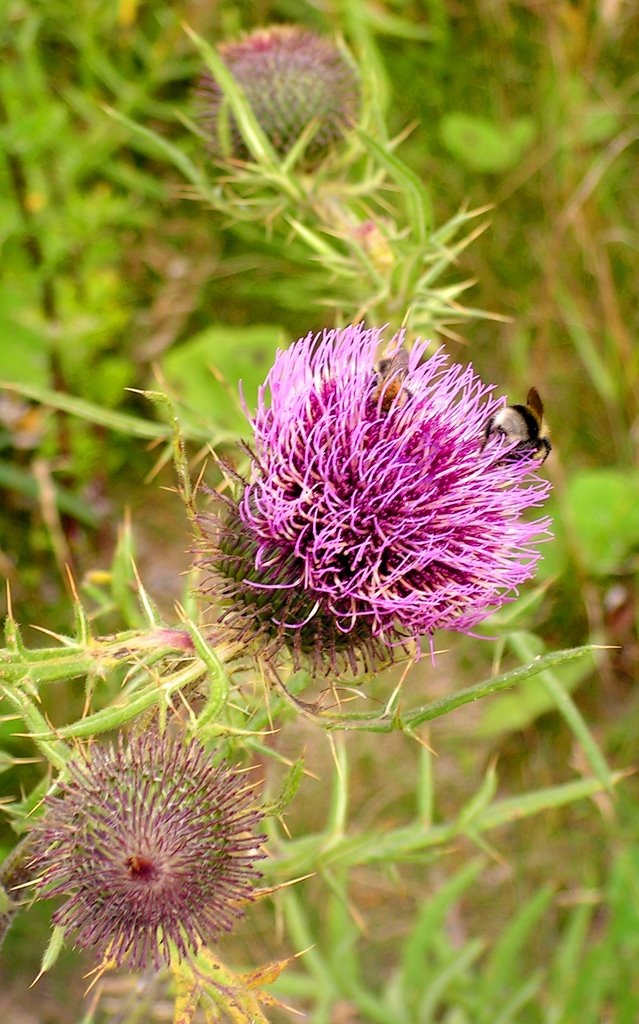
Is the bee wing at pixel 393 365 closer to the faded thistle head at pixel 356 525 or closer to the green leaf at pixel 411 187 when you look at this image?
the faded thistle head at pixel 356 525

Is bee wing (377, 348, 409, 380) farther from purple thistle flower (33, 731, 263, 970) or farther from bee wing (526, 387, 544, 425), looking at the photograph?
purple thistle flower (33, 731, 263, 970)

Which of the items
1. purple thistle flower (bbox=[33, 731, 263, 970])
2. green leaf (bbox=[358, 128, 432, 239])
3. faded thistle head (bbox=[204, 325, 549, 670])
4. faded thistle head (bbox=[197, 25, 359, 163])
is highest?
faded thistle head (bbox=[197, 25, 359, 163])

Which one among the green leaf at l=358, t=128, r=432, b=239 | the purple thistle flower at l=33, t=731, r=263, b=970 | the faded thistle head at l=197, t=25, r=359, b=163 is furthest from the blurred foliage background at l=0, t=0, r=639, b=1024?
the purple thistle flower at l=33, t=731, r=263, b=970

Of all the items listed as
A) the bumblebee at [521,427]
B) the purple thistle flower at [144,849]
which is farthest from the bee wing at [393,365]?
the purple thistle flower at [144,849]

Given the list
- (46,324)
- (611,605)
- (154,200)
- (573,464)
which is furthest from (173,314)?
(611,605)

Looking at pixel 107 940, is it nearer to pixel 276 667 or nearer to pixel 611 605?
pixel 276 667
